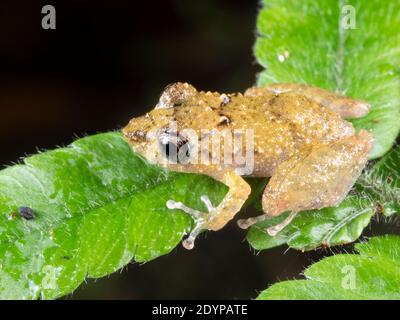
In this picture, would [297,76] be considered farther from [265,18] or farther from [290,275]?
[290,275]

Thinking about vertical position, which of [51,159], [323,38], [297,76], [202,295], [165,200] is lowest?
[202,295]

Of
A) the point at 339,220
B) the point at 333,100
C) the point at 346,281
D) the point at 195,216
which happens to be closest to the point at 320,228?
the point at 339,220

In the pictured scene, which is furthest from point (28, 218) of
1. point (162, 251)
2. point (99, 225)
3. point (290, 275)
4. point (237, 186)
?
point (290, 275)

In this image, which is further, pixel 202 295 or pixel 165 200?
pixel 202 295

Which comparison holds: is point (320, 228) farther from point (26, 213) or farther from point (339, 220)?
point (26, 213)

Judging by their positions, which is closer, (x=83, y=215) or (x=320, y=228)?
(x=83, y=215)

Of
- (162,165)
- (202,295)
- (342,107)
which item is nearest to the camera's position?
(162,165)

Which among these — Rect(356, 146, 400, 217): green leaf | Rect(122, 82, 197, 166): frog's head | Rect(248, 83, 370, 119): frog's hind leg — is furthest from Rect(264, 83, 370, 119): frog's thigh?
Rect(122, 82, 197, 166): frog's head

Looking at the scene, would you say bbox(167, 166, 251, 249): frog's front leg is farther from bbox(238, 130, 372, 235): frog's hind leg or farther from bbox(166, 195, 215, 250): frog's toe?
bbox(238, 130, 372, 235): frog's hind leg
